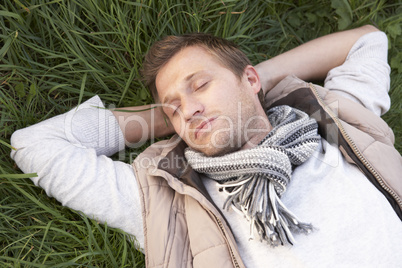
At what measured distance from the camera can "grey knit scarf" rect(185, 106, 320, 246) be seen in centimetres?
194

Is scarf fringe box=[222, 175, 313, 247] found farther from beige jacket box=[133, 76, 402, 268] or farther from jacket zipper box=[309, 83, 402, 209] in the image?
jacket zipper box=[309, 83, 402, 209]

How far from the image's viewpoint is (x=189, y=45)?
2379 mm

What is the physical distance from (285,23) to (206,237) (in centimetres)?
194

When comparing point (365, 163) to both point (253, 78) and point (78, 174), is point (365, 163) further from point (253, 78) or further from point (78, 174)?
point (78, 174)

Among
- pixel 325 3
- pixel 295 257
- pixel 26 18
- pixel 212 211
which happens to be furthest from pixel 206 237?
pixel 325 3

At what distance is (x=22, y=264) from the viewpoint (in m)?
2.24

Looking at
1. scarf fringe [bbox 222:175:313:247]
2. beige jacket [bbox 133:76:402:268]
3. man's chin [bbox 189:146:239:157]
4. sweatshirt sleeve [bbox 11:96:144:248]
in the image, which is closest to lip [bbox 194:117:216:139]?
man's chin [bbox 189:146:239:157]

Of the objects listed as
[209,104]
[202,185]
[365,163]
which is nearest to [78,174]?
[202,185]

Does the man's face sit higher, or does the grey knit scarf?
the man's face

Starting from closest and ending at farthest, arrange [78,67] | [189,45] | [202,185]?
1. [202,185]
2. [189,45]
3. [78,67]

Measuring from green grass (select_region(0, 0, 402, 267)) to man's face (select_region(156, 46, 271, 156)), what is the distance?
1.52 feet

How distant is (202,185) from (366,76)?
4.39 feet

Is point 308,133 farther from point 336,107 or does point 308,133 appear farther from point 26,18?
point 26,18

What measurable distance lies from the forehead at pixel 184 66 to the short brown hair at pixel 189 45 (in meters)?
0.03
